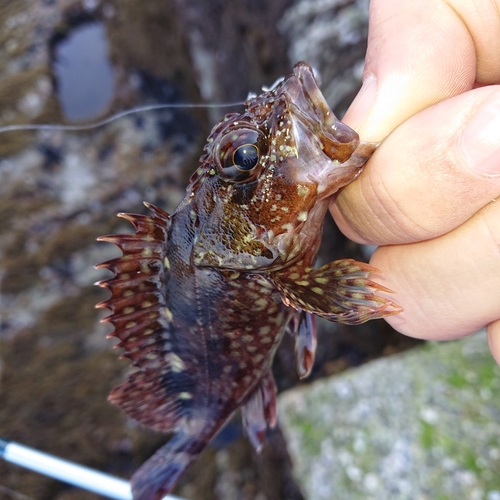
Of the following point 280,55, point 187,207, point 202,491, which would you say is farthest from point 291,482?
point 280,55

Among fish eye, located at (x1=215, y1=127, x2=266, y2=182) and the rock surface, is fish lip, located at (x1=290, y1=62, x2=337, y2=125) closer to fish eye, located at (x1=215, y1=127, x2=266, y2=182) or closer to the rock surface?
fish eye, located at (x1=215, y1=127, x2=266, y2=182)

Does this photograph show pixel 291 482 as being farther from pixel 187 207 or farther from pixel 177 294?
pixel 187 207

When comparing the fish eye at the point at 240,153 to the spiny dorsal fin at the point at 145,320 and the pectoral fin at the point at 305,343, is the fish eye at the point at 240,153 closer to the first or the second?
the spiny dorsal fin at the point at 145,320

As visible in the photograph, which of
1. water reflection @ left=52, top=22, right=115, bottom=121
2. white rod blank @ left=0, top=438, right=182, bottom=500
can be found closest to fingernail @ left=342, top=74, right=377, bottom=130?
white rod blank @ left=0, top=438, right=182, bottom=500

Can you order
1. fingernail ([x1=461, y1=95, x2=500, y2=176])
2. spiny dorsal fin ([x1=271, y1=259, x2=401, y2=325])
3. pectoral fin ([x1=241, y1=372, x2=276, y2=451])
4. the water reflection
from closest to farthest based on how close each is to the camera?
fingernail ([x1=461, y1=95, x2=500, y2=176]), spiny dorsal fin ([x1=271, y1=259, x2=401, y2=325]), pectoral fin ([x1=241, y1=372, x2=276, y2=451]), the water reflection

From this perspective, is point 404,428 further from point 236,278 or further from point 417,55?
point 417,55

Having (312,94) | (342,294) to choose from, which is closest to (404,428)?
(342,294)
